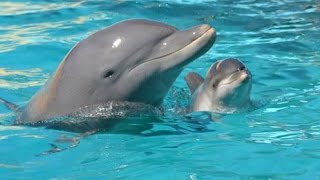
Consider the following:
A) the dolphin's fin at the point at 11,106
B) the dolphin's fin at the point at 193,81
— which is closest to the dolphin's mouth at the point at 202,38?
the dolphin's fin at the point at 193,81

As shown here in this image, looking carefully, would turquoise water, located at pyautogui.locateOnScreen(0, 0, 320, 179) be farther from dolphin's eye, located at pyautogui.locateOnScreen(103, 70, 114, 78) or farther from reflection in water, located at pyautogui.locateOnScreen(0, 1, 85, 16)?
dolphin's eye, located at pyautogui.locateOnScreen(103, 70, 114, 78)

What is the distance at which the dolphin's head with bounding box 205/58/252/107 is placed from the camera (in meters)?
6.07

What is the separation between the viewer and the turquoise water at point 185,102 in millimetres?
4691

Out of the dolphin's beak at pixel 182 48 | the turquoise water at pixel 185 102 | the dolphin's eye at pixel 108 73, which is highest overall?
the dolphin's beak at pixel 182 48

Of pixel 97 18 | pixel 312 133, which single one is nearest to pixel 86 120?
pixel 312 133

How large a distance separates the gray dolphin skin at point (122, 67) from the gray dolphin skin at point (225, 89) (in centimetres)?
87

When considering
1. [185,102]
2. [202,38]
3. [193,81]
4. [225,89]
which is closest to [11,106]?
[185,102]

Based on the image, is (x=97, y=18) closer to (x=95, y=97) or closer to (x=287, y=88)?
(x=287, y=88)

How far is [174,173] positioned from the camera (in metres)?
4.49

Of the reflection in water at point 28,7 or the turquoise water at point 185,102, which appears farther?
the reflection in water at point 28,7

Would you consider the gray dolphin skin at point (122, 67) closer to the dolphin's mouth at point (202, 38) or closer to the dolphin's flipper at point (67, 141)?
the dolphin's mouth at point (202, 38)

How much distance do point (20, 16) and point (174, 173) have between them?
308 inches

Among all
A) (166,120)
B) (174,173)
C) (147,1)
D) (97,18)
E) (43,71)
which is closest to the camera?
(174,173)

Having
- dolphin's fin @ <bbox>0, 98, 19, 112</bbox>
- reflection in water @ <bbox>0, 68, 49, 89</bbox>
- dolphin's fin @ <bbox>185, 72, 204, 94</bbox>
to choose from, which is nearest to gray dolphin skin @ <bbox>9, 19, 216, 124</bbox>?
dolphin's fin @ <bbox>0, 98, 19, 112</bbox>
